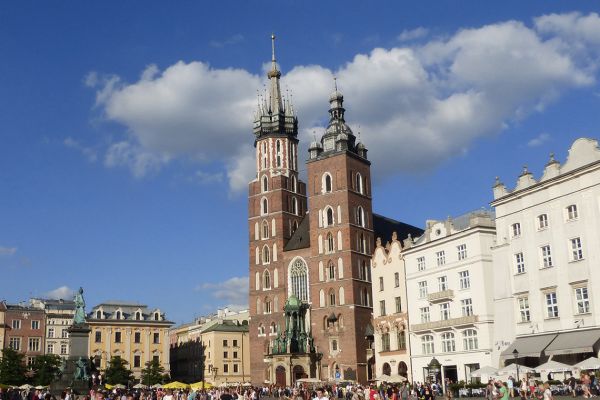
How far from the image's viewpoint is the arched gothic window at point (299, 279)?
8238 cm

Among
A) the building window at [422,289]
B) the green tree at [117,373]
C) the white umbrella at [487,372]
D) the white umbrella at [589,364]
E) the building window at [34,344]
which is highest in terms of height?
the building window at [422,289]

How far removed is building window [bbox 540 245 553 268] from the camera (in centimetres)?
4582

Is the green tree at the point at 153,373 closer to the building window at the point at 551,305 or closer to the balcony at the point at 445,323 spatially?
the balcony at the point at 445,323

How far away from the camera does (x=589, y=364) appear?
39781mm

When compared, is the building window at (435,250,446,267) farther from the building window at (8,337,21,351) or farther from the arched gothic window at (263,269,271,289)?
the building window at (8,337,21,351)

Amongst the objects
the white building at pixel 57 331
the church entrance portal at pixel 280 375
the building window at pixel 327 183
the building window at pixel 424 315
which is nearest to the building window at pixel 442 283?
the building window at pixel 424 315

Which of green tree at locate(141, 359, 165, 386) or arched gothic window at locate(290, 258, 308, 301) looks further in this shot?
green tree at locate(141, 359, 165, 386)

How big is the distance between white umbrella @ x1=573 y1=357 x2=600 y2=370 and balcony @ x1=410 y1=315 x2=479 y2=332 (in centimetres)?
1355

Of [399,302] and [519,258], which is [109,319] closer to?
[399,302]

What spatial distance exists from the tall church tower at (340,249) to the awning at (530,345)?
2765cm

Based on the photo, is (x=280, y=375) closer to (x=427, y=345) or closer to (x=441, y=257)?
(x=427, y=345)

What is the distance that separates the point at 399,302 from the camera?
213 ft

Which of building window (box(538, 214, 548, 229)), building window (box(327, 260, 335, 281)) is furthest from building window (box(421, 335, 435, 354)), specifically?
building window (box(327, 260, 335, 281))

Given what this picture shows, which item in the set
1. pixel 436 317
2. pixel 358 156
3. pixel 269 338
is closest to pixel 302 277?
pixel 269 338
